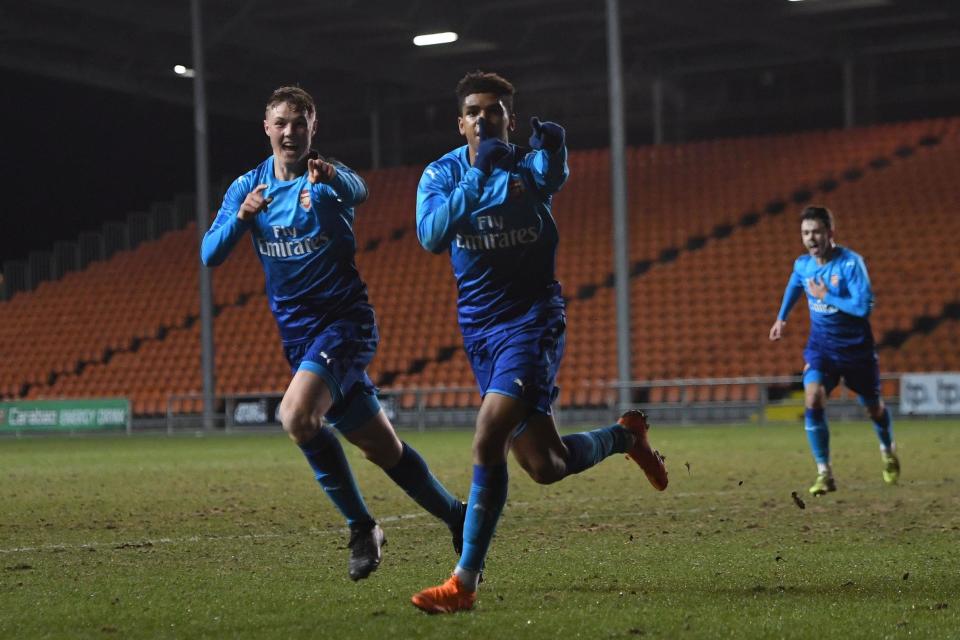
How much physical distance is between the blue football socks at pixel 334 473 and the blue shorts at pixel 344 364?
119 mm

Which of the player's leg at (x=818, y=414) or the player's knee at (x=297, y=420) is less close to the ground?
the player's knee at (x=297, y=420)

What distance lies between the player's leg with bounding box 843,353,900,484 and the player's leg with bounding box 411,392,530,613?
6.26 m

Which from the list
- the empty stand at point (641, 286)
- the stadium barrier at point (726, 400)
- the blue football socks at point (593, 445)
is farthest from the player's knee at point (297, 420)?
the empty stand at point (641, 286)

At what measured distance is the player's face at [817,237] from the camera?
11047 mm

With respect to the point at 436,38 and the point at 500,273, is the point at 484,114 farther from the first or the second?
the point at 436,38

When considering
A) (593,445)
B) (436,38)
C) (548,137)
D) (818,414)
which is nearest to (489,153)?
(548,137)

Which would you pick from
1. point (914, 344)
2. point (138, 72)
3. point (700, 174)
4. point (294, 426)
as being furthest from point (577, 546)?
point (138, 72)

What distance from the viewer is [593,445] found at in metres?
6.59

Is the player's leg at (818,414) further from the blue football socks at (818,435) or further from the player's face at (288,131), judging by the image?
the player's face at (288,131)

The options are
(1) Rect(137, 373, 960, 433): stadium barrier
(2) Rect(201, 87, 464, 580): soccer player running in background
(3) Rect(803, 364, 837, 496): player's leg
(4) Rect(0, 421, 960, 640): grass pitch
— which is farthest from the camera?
(1) Rect(137, 373, 960, 433): stadium barrier

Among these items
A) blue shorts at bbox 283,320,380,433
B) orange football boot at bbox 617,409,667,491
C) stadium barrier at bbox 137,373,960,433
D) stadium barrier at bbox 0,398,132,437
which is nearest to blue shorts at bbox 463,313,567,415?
blue shorts at bbox 283,320,380,433

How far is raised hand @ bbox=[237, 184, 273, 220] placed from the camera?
638 centimetres

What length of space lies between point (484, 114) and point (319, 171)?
795mm

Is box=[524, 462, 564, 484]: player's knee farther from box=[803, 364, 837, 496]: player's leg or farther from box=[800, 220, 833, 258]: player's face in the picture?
box=[800, 220, 833, 258]: player's face
